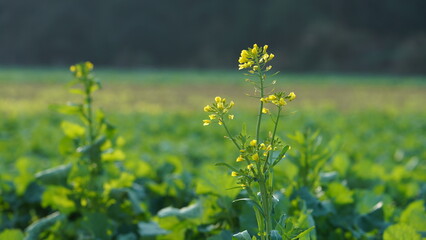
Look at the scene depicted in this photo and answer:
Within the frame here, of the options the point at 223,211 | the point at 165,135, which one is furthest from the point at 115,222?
the point at 165,135

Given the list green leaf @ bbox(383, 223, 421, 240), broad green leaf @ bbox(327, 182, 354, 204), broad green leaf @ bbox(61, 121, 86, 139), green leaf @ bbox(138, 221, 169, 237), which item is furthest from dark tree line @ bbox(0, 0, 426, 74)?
green leaf @ bbox(383, 223, 421, 240)

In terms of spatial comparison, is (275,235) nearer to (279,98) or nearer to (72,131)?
(279,98)

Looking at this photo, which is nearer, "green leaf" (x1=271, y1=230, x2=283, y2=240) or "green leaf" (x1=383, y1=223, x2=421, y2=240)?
"green leaf" (x1=271, y1=230, x2=283, y2=240)

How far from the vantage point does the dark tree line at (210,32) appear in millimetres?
47531

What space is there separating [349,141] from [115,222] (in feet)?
15.7

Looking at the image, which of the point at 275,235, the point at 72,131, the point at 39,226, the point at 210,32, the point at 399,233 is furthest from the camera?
the point at 210,32

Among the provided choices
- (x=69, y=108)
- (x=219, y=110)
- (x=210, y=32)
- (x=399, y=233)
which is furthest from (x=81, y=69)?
(x=210, y=32)

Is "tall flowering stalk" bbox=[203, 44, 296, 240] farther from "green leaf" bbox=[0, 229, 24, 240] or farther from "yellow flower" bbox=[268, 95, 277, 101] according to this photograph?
"green leaf" bbox=[0, 229, 24, 240]

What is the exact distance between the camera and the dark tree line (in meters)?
47.5

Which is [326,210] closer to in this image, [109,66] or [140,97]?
[140,97]

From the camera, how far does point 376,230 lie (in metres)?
2.09

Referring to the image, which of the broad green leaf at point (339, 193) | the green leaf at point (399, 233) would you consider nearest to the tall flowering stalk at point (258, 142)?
the green leaf at point (399, 233)

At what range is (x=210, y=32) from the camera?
176 ft

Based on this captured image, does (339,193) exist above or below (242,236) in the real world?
below
